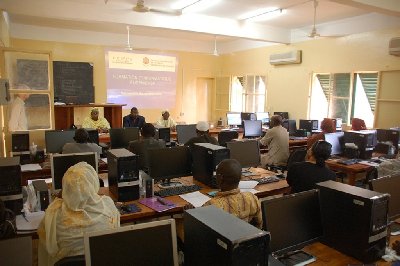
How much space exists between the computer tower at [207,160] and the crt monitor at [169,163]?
8cm

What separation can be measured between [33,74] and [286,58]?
20.0 ft

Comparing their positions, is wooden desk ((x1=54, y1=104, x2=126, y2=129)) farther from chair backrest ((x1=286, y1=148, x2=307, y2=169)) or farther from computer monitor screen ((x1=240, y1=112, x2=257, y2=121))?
chair backrest ((x1=286, y1=148, x2=307, y2=169))

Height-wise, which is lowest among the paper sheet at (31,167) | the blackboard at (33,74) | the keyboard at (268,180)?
the keyboard at (268,180)

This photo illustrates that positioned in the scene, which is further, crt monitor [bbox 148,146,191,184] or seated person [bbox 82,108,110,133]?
seated person [bbox 82,108,110,133]

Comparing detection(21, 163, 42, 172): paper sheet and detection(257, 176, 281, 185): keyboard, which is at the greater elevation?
detection(21, 163, 42, 172): paper sheet

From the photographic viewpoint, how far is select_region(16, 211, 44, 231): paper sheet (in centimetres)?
244

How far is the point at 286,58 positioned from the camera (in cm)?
855

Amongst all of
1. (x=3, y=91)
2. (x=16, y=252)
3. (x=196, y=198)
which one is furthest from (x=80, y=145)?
(x=16, y=252)

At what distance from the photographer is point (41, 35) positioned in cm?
841

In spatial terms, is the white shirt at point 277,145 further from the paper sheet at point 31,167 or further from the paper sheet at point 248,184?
the paper sheet at point 31,167

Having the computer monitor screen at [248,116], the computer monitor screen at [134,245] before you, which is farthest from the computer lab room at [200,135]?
the computer monitor screen at [248,116]

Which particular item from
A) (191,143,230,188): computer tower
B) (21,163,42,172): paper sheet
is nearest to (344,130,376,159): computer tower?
(191,143,230,188): computer tower

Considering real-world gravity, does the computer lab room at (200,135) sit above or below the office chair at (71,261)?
above

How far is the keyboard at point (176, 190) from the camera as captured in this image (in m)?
3.21
